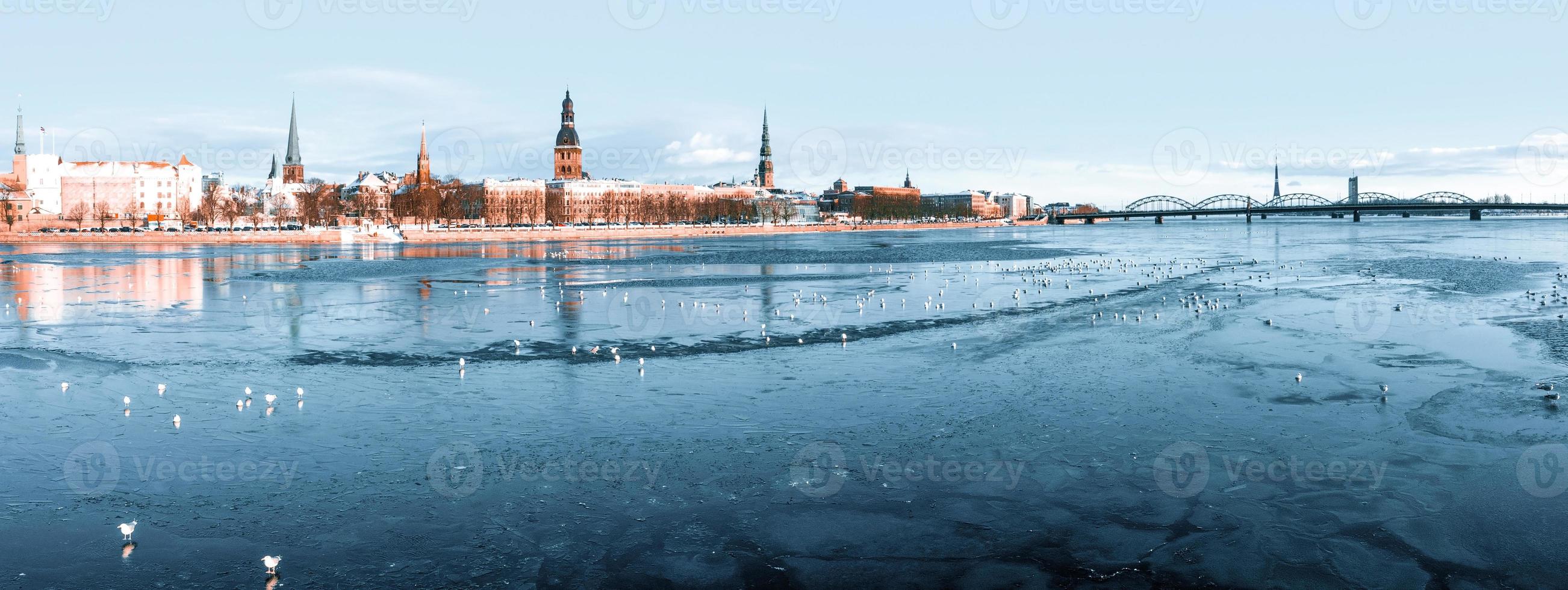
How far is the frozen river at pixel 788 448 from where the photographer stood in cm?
740

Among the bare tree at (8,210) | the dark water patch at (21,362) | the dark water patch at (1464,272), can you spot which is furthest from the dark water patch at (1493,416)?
the bare tree at (8,210)

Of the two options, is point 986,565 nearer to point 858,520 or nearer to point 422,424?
point 858,520

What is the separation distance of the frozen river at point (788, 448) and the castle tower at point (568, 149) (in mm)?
172807

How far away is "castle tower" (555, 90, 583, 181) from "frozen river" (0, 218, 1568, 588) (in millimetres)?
172807

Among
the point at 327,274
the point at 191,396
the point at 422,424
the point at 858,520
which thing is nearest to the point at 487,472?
the point at 422,424

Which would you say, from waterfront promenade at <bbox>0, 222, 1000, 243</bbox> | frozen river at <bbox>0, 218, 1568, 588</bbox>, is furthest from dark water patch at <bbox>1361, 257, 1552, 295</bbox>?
waterfront promenade at <bbox>0, 222, 1000, 243</bbox>

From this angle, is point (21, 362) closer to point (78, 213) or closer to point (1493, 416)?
point (1493, 416)

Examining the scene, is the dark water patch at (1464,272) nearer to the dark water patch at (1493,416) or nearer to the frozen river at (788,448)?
the frozen river at (788,448)

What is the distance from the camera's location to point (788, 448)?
1041 cm

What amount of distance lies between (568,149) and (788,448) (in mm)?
188891

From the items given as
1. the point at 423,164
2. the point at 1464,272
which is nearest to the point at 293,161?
the point at 423,164

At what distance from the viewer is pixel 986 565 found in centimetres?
732

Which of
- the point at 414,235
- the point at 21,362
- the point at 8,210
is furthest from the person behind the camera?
the point at 414,235

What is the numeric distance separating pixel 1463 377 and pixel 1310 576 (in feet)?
29.0
